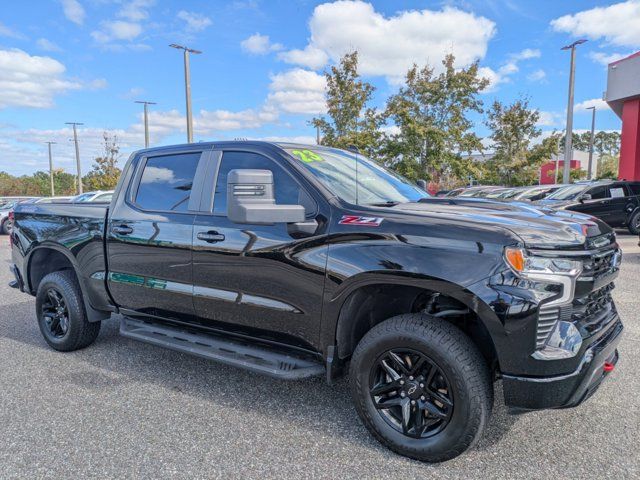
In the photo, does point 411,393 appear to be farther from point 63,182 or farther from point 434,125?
point 63,182

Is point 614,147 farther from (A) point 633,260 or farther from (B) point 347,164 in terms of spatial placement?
(B) point 347,164

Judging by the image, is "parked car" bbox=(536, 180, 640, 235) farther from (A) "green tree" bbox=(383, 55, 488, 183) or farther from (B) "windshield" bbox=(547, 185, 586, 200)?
(A) "green tree" bbox=(383, 55, 488, 183)

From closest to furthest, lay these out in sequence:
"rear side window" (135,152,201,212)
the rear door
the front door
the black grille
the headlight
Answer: the headlight
the black grille
the front door
the rear door
"rear side window" (135,152,201,212)

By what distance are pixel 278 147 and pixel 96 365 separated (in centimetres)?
254

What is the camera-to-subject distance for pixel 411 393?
270cm

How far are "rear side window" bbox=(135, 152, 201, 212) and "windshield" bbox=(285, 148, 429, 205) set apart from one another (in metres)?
0.91

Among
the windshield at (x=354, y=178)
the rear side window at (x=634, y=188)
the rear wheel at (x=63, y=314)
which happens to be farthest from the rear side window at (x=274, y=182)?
the rear side window at (x=634, y=188)

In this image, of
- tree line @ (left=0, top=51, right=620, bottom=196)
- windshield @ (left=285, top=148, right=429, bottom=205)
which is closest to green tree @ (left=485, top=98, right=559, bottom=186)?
tree line @ (left=0, top=51, right=620, bottom=196)

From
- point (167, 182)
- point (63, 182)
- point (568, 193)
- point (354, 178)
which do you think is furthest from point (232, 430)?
point (63, 182)

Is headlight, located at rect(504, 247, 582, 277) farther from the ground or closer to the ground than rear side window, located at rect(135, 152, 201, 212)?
closer to the ground

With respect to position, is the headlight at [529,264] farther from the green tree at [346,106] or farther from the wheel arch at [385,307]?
the green tree at [346,106]

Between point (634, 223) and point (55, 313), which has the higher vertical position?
point (634, 223)

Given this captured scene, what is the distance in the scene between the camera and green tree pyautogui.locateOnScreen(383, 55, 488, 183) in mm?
21344

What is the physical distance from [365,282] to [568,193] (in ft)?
44.0
